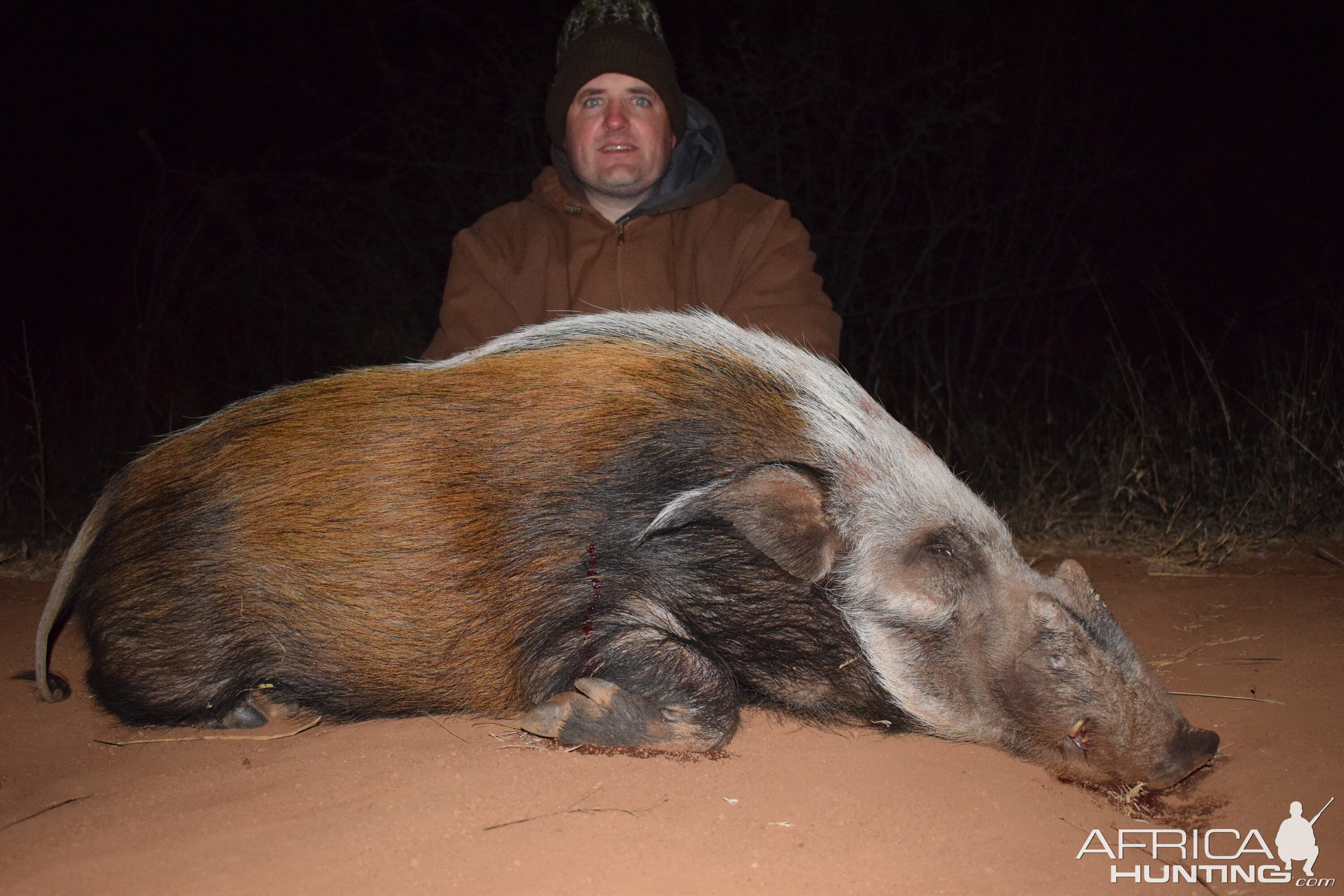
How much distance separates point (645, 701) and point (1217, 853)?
3.67 ft

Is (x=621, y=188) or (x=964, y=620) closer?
(x=964, y=620)

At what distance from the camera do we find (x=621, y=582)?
2.37m

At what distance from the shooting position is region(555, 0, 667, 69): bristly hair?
3.91 m

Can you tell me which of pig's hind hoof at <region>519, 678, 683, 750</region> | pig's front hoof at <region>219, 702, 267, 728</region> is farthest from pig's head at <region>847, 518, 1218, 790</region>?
pig's front hoof at <region>219, 702, 267, 728</region>

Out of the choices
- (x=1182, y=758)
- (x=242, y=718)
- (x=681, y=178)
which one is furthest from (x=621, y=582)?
(x=681, y=178)

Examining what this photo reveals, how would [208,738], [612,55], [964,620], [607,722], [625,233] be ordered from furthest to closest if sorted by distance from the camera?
[625,233] < [612,55] < [208,738] < [964,620] < [607,722]

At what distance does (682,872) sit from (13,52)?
36.8 ft

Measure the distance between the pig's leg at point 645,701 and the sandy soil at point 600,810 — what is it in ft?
0.20

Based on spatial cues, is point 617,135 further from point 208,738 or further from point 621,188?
point 208,738

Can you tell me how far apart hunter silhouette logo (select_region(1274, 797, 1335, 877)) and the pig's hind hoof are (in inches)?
44.0

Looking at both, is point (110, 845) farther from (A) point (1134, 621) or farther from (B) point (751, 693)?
(A) point (1134, 621)

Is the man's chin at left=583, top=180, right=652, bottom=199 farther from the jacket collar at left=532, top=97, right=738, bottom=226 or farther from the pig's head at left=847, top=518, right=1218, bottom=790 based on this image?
the pig's head at left=847, top=518, right=1218, bottom=790

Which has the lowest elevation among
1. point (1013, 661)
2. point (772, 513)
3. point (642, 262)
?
point (1013, 661)

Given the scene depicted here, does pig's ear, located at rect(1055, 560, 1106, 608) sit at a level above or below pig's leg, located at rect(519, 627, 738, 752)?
above
